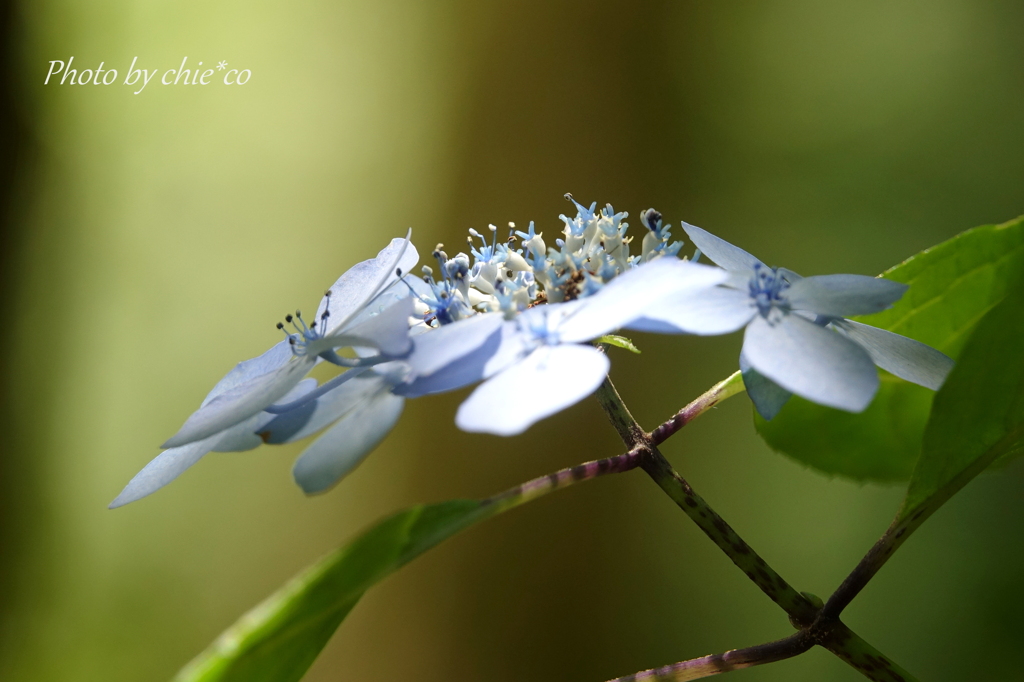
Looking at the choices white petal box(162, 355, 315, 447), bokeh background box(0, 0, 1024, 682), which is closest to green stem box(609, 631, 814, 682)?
white petal box(162, 355, 315, 447)

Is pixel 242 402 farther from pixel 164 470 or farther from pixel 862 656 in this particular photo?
pixel 862 656

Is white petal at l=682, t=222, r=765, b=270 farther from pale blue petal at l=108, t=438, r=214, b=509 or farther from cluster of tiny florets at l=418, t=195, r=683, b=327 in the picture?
pale blue petal at l=108, t=438, r=214, b=509

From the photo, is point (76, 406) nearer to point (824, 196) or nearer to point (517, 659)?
point (517, 659)

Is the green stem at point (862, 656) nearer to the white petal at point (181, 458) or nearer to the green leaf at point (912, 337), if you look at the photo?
the green leaf at point (912, 337)

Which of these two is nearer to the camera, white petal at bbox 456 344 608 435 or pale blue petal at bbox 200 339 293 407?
white petal at bbox 456 344 608 435

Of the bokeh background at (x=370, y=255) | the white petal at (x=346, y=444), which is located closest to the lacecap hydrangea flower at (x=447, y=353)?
the white petal at (x=346, y=444)

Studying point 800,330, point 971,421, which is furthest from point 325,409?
point 971,421

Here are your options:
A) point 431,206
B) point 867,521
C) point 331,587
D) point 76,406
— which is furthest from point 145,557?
point 331,587
